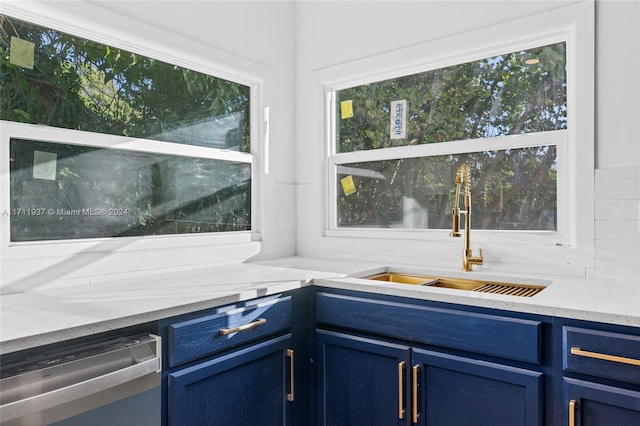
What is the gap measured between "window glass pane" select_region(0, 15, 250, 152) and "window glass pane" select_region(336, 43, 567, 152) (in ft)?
2.48

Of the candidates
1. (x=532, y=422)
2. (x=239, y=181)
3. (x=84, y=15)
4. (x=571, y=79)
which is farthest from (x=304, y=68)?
(x=532, y=422)

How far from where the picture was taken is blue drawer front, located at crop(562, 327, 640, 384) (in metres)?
1.29

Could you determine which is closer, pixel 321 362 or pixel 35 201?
pixel 35 201

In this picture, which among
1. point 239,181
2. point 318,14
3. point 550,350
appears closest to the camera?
point 550,350

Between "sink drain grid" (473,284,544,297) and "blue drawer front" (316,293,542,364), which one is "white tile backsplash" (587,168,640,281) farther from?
"blue drawer front" (316,293,542,364)

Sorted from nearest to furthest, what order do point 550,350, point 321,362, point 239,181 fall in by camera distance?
point 550,350 → point 321,362 → point 239,181

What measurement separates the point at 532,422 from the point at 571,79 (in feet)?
4.78

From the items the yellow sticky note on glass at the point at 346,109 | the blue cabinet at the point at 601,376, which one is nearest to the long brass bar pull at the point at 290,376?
the blue cabinet at the point at 601,376

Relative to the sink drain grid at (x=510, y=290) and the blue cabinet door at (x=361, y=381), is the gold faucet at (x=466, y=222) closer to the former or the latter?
the sink drain grid at (x=510, y=290)

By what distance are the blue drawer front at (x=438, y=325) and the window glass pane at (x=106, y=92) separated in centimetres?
114

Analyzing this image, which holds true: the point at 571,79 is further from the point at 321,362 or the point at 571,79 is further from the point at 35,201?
the point at 35,201

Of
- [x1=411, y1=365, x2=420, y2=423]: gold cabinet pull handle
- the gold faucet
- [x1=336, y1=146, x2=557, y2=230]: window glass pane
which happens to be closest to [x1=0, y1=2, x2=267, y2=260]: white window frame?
[x1=336, y1=146, x2=557, y2=230]: window glass pane

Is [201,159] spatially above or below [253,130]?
below

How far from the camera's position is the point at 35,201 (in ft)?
5.72
